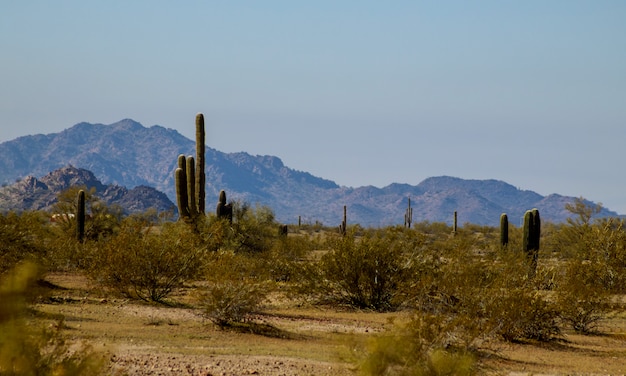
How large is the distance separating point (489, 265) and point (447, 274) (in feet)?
5.91

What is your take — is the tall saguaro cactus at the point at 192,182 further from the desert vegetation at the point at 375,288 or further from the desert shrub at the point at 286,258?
the desert shrub at the point at 286,258

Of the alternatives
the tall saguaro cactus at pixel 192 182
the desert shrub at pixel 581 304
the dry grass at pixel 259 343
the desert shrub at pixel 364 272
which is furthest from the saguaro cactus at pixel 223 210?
the desert shrub at pixel 581 304

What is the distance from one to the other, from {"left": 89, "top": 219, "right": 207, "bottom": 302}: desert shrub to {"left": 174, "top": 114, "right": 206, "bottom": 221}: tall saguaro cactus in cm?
1229

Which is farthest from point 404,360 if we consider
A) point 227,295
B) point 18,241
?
point 18,241

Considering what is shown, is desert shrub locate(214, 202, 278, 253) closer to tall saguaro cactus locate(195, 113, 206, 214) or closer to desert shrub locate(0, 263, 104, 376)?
tall saguaro cactus locate(195, 113, 206, 214)

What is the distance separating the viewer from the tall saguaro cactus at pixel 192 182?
119 feet

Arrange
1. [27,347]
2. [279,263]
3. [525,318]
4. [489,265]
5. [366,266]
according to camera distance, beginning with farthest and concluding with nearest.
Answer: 1. [279,263]
2. [366,266]
3. [489,265]
4. [525,318]
5. [27,347]

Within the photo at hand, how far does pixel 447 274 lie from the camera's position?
1973 cm

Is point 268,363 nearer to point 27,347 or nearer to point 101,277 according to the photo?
point 27,347

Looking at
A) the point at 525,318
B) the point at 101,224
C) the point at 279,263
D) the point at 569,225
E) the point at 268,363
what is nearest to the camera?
the point at 268,363

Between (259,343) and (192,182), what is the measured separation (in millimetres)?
23337

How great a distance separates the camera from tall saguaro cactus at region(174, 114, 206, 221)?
119 ft

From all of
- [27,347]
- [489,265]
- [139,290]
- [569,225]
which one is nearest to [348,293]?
[489,265]

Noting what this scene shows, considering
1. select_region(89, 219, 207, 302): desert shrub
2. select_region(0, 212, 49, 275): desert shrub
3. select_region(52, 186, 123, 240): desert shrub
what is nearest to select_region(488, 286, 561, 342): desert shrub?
select_region(89, 219, 207, 302): desert shrub
